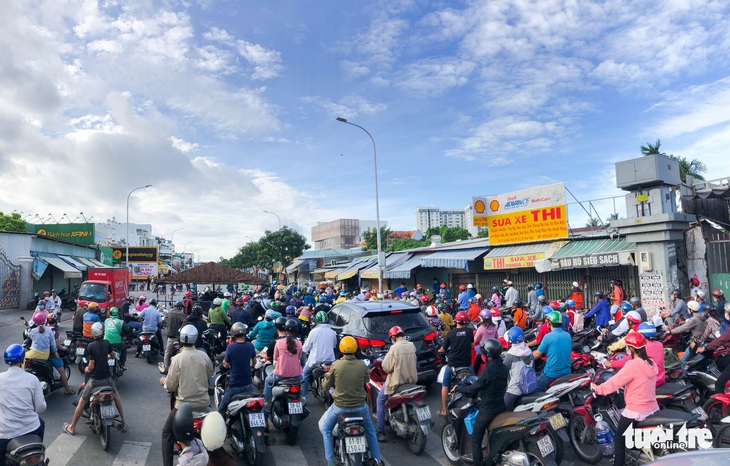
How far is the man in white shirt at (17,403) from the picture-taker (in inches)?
180

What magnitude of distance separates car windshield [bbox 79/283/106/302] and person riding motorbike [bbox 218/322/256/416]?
14069 mm

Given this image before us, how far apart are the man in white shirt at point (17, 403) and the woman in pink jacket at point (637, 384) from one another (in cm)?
602

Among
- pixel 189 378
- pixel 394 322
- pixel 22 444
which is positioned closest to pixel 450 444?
pixel 394 322

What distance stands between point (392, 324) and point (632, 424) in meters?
3.91

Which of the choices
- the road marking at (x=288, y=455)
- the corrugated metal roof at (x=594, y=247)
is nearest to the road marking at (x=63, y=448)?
the road marking at (x=288, y=455)

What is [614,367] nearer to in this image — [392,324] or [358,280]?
[392,324]

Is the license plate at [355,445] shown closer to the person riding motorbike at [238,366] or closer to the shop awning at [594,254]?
the person riding motorbike at [238,366]

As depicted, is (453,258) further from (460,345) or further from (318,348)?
(318,348)

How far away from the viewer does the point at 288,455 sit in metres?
5.93

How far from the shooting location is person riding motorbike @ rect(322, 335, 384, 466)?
5000 millimetres

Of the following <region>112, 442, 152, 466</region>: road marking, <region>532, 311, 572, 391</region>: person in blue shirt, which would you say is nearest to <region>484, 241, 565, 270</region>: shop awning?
<region>532, 311, 572, 391</region>: person in blue shirt

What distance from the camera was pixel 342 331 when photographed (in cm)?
839

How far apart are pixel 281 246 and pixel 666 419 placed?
5162cm

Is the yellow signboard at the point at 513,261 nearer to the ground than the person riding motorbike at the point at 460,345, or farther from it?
farther from it
